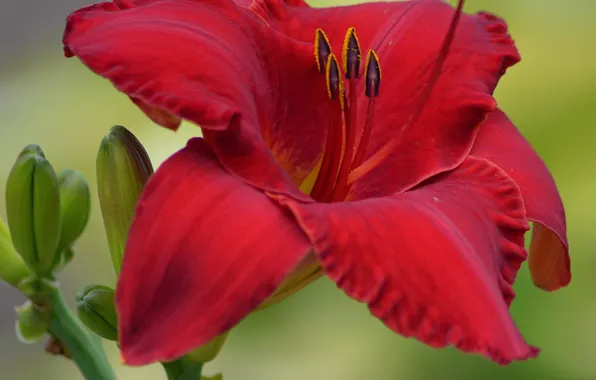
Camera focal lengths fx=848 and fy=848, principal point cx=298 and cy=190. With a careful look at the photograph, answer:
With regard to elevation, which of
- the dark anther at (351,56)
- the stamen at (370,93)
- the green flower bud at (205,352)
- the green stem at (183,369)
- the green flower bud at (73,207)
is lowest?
the green stem at (183,369)

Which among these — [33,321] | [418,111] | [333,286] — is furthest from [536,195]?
[333,286]

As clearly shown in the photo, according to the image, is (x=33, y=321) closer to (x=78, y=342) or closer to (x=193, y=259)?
(x=78, y=342)

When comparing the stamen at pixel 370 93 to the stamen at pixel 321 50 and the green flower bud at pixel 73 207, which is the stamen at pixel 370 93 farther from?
the green flower bud at pixel 73 207

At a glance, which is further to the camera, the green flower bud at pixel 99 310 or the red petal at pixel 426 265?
the green flower bud at pixel 99 310

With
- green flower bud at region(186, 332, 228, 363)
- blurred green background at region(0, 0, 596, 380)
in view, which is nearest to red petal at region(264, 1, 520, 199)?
green flower bud at region(186, 332, 228, 363)

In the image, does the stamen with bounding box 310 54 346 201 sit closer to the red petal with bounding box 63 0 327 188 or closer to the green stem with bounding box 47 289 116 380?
→ the red petal with bounding box 63 0 327 188

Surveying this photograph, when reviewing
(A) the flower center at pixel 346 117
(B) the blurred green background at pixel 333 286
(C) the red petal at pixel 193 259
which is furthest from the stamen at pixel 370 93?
(B) the blurred green background at pixel 333 286

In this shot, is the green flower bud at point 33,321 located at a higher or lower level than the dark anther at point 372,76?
lower
